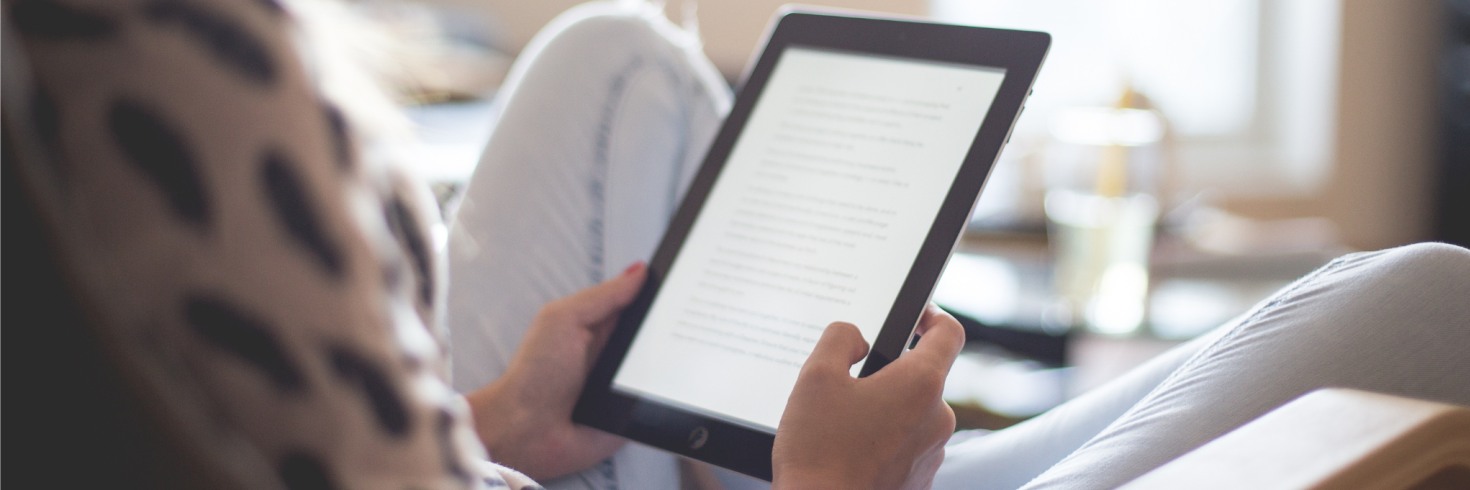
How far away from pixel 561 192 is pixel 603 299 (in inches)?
5.8

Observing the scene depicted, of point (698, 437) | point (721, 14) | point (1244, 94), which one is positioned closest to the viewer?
point (698, 437)

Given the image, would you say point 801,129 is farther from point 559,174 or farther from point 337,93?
point 337,93

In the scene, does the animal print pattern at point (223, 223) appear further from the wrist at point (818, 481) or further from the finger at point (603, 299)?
the finger at point (603, 299)

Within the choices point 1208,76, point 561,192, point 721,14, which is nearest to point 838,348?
point 561,192

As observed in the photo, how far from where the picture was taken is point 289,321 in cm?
28

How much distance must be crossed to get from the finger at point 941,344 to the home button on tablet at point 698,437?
0.52ft

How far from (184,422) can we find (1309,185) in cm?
360

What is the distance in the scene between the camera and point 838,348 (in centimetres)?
48

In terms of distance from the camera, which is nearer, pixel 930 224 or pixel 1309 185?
pixel 930 224

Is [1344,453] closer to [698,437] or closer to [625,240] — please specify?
[698,437]

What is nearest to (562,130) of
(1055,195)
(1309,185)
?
(1055,195)

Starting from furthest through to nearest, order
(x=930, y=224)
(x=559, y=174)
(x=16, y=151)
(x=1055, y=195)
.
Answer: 1. (x=1055, y=195)
2. (x=559, y=174)
3. (x=930, y=224)
4. (x=16, y=151)

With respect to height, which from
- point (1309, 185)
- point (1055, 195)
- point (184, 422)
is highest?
point (184, 422)

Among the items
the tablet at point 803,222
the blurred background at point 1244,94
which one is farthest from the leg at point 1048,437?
the blurred background at point 1244,94
